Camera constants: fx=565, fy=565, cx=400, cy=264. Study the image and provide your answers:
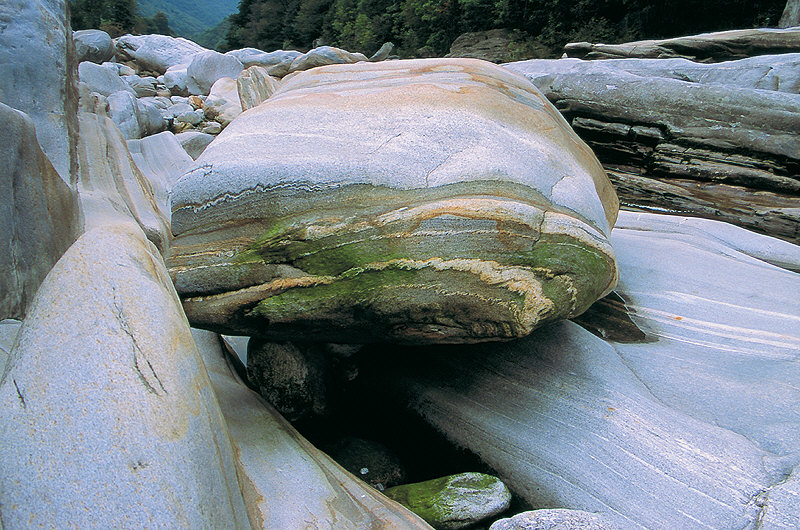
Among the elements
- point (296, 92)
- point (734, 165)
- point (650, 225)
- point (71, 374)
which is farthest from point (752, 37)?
point (71, 374)

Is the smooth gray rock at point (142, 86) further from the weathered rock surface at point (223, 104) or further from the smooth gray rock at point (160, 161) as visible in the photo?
the smooth gray rock at point (160, 161)

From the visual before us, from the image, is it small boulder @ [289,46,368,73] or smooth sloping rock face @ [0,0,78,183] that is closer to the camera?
smooth sloping rock face @ [0,0,78,183]

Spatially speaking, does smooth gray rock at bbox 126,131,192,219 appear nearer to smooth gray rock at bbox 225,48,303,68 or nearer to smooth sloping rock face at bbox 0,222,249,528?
smooth sloping rock face at bbox 0,222,249,528

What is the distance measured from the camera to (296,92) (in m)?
2.85

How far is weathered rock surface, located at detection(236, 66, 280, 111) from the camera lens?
4.42 meters

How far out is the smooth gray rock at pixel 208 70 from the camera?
43.3ft

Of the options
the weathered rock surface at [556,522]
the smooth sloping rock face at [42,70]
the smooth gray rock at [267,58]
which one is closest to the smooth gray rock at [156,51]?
the smooth gray rock at [267,58]

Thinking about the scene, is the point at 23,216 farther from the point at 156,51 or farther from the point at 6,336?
the point at 156,51

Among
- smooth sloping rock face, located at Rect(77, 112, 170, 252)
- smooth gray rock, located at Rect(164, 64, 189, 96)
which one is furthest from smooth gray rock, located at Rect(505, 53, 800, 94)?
smooth gray rock, located at Rect(164, 64, 189, 96)

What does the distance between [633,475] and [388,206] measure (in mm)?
1287

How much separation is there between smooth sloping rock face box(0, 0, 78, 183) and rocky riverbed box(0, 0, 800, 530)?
873mm

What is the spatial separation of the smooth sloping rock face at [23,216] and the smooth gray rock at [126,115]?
455 centimetres

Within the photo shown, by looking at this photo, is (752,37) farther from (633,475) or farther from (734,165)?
(633,475)

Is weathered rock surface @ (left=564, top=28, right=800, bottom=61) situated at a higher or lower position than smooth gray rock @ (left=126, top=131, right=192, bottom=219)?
higher
